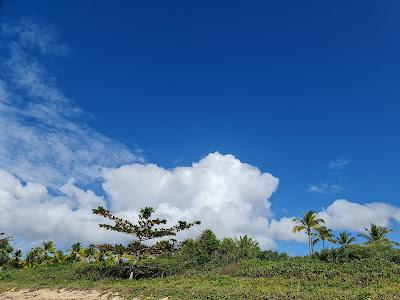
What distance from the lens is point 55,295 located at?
32281 millimetres

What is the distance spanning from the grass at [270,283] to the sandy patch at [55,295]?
837mm

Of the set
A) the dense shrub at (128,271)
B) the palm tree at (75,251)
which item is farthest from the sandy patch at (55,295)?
the palm tree at (75,251)

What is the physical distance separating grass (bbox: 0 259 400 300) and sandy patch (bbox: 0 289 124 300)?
2.75 ft

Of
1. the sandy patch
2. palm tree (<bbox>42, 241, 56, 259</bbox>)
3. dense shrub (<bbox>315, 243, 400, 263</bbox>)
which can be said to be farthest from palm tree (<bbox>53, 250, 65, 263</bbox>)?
dense shrub (<bbox>315, 243, 400, 263</bbox>)

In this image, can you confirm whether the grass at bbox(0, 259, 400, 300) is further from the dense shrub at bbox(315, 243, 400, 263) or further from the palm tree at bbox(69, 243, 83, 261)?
the palm tree at bbox(69, 243, 83, 261)

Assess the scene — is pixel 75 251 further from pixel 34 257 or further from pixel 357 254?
pixel 357 254

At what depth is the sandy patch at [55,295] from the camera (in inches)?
1127

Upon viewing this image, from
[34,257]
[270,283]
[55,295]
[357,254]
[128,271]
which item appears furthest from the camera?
[34,257]

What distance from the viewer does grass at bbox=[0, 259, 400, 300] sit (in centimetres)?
2382

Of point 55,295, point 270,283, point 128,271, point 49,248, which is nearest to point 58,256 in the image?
point 49,248

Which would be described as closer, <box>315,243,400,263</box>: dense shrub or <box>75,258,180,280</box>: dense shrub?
<box>315,243,400,263</box>: dense shrub

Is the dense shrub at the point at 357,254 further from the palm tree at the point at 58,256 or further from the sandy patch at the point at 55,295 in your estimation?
the palm tree at the point at 58,256

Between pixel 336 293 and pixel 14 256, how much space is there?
6255cm

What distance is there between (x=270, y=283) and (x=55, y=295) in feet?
54.2
